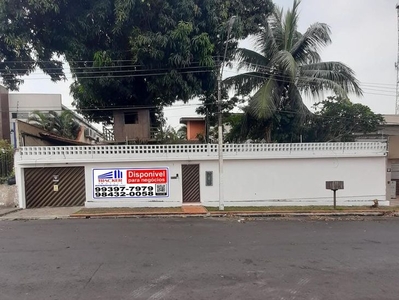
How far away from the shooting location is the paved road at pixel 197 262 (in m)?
3.94

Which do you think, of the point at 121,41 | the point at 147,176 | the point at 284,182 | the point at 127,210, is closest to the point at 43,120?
the point at 121,41

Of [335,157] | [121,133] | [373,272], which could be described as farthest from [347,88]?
[121,133]

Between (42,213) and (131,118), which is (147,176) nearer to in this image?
(42,213)

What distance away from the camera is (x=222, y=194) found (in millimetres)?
11430

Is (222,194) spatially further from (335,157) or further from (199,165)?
(335,157)

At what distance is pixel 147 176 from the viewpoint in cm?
1210

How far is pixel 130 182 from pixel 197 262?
7.51 meters

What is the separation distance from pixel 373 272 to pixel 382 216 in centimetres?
747

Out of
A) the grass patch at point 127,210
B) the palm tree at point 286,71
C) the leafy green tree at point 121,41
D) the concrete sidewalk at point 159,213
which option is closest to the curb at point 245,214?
the concrete sidewalk at point 159,213

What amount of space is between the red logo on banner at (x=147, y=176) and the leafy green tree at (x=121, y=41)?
411cm

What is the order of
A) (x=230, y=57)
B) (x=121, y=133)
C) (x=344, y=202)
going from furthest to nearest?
1. (x=121, y=133)
2. (x=230, y=57)
3. (x=344, y=202)

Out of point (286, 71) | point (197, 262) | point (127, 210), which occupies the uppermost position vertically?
point (286, 71)

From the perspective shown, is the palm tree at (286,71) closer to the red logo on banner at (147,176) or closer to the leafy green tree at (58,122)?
the red logo on banner at (147,176)

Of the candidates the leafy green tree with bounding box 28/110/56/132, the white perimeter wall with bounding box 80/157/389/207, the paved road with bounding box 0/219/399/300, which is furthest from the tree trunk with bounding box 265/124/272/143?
the leafy green tree with bounding box 28/110/56/132
